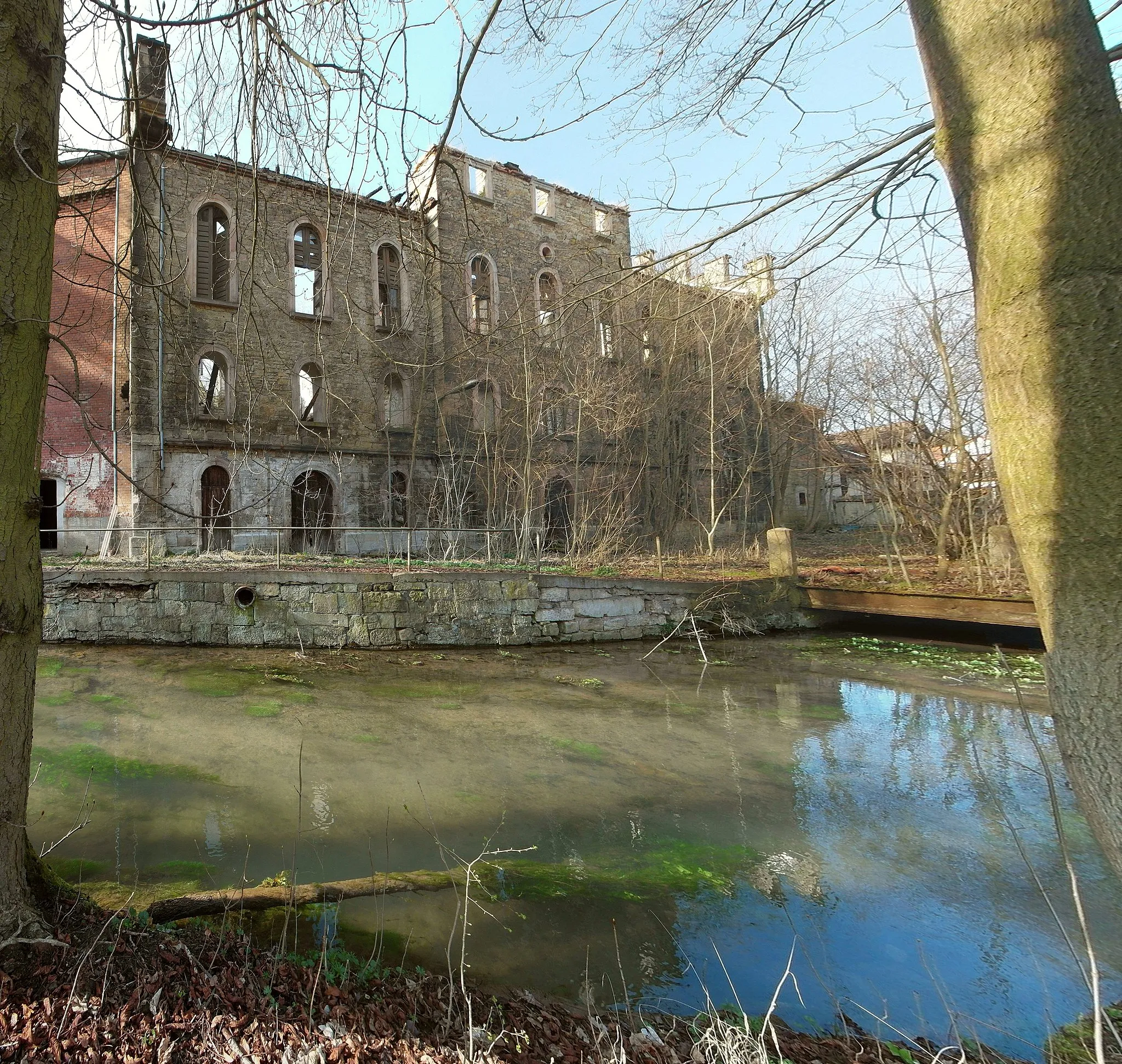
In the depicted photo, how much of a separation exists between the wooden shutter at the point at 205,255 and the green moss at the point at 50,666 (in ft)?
34.3

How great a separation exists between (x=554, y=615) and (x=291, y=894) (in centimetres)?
852

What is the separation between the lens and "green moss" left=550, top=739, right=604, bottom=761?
236 inches

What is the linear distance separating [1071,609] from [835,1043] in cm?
175

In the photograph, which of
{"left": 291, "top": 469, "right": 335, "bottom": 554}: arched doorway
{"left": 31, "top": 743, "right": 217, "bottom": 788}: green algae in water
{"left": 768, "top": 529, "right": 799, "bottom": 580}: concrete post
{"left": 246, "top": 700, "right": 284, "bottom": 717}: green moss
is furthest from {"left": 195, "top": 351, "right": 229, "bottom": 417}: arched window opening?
{"left": 768, "top": 529, "right": 799, "bottom": 580}: concrete post

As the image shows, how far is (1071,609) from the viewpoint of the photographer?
190cm

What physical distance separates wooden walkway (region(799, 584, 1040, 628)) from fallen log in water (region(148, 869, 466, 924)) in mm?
8990

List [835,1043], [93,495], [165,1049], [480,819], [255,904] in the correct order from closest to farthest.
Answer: [165,1049] → [835,1043] → [255,904] → [480,819] → [93,495]

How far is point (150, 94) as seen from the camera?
3.06 meters

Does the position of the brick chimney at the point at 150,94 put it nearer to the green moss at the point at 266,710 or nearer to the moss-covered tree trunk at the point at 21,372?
the moss-covered tree trunk at the point at 21,372

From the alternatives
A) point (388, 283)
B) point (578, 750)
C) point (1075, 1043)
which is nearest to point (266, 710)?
point (578, 750)

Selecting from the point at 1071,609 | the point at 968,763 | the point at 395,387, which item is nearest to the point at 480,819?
the point at 1071,609

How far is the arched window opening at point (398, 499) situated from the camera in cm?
1781

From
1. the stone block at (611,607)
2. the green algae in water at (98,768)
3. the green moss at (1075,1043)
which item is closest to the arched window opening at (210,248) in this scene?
the stone block at (611,607)

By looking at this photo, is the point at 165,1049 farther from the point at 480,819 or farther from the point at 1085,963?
the point at 1085,963
